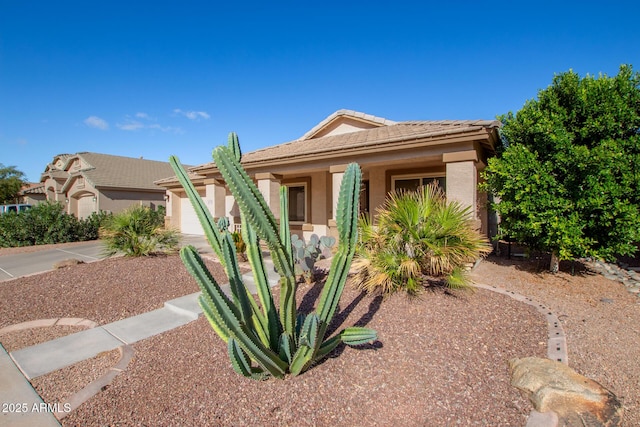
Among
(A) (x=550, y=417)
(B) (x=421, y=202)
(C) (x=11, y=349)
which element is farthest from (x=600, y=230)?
(C) (x=11, y=349)

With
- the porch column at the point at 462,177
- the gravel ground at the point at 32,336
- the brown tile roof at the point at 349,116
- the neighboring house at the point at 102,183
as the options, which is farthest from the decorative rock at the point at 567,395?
the neighboring house at the point at 102,183

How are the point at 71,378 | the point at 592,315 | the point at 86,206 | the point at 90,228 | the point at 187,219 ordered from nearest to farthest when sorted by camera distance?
the point at 71,378 → the point at 592,315 → the point at 90,228 → the point at 187,219 → the point at 86,206

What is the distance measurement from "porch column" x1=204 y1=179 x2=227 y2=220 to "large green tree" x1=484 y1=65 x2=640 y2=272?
33.0ft

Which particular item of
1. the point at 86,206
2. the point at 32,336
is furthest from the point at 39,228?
the point at 32,336

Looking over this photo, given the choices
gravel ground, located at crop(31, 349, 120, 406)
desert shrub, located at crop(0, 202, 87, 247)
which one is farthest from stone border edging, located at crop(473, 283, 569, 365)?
desert shrub, located at crop(0, 202, 87, 247)

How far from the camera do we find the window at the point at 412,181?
10711mm

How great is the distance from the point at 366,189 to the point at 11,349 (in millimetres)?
10455

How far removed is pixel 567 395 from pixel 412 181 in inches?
353

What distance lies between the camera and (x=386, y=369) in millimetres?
3285

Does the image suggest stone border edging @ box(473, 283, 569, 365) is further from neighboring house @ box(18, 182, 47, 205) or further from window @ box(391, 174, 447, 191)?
neighboring house @ box(18, 182, 47, 205)

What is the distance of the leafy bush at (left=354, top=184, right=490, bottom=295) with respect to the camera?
5.13 metres

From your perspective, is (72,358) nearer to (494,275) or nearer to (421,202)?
(421,202)

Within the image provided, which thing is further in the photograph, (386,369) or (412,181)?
(412,181)

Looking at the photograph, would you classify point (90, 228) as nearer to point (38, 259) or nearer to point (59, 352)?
point (38, 259)
